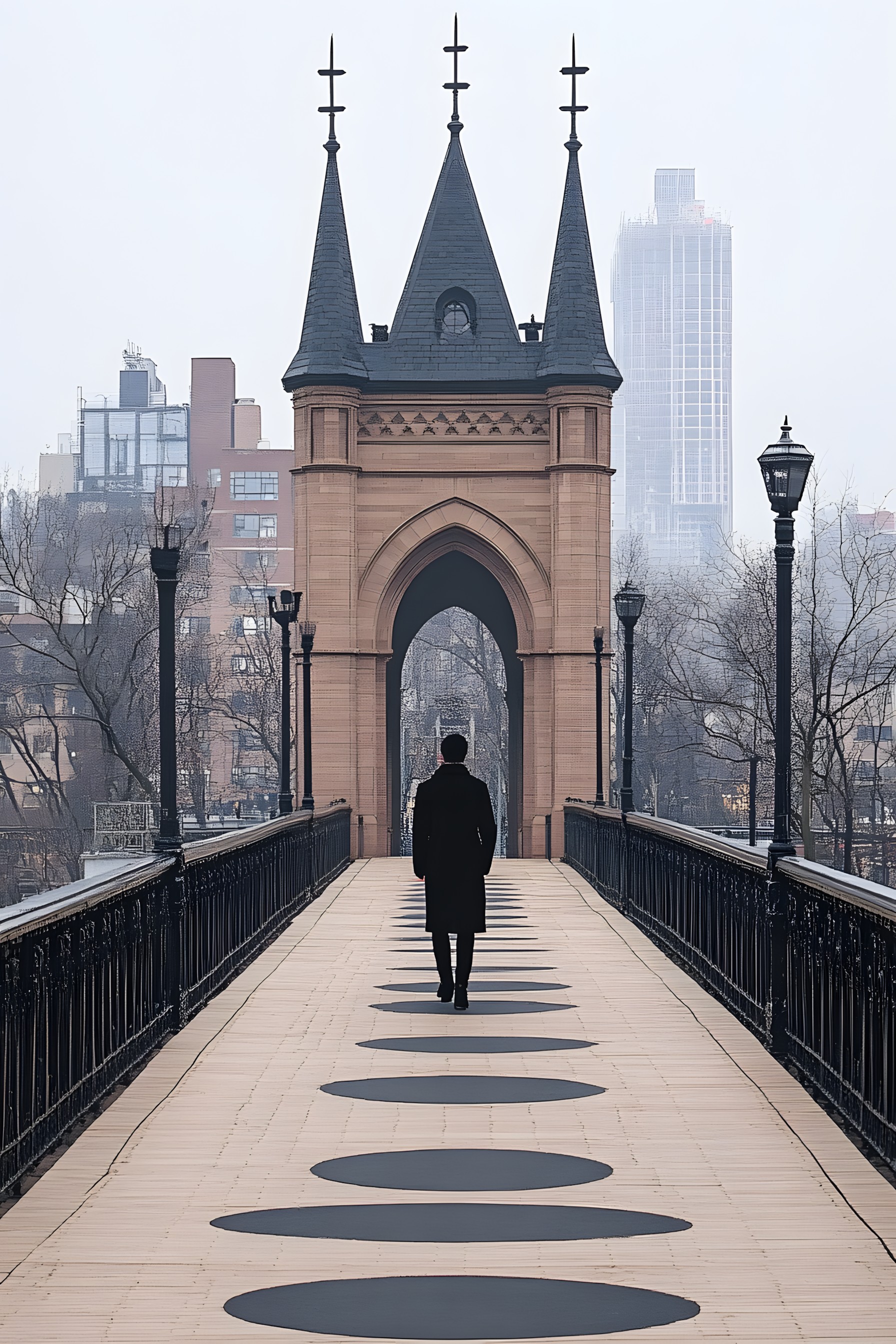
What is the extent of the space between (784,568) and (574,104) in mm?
28755

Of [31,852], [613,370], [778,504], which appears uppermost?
[613,370]

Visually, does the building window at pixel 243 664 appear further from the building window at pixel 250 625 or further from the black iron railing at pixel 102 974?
the black iron railing at pixel 102 974

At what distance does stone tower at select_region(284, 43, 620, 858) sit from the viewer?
3522 cm

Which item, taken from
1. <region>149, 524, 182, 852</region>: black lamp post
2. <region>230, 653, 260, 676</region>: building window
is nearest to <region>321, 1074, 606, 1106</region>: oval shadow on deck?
<region>149, 524, 182, 852</region>: black lamp post

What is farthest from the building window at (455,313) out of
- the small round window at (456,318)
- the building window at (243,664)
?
the building window at (243,664)

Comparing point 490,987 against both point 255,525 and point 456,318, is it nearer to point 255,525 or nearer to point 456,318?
point 456,318

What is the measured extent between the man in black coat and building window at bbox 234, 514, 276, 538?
97343 millimetres

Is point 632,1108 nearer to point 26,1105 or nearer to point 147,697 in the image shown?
point 26,1105

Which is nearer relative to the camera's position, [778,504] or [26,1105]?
[26,1105]

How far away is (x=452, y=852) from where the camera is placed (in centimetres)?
1165

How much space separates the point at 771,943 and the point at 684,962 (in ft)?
14.7

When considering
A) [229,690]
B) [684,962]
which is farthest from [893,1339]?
[229,690]

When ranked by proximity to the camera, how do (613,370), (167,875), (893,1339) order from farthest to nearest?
(613,370) → (167,875) → (893,1339)

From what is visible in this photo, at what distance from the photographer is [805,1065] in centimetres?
919
